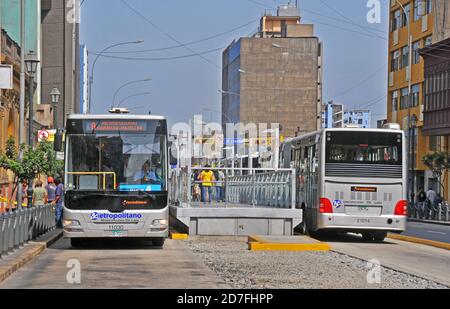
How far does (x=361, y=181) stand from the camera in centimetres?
2639

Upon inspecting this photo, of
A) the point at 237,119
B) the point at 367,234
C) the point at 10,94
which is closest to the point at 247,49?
the point at 237,119

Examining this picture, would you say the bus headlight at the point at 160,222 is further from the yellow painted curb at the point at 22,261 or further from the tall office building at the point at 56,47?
the tall office building at the point at 56,47

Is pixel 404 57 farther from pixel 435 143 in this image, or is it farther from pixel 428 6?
pixel 435 143

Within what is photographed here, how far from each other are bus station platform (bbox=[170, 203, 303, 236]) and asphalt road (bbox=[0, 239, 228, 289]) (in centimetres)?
337

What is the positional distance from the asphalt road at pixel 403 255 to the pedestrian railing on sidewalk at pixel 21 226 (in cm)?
748

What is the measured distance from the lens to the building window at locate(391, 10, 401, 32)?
246 feet

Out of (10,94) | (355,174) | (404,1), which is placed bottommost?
(355,174)

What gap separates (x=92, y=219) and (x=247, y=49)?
12508 centimetres

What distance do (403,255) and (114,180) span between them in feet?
23.5

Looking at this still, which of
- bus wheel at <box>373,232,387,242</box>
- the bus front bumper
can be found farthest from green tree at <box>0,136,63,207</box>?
bus wheel at <box>373,232,387,242</box>

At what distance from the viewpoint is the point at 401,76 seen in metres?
73.6

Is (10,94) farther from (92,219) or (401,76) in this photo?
(401,76)

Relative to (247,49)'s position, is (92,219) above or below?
below

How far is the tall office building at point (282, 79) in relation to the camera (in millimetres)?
144125
